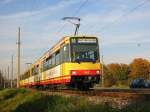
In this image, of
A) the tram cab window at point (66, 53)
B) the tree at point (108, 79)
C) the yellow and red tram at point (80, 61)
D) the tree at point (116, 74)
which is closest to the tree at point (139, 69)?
the tree at point (116, 74)

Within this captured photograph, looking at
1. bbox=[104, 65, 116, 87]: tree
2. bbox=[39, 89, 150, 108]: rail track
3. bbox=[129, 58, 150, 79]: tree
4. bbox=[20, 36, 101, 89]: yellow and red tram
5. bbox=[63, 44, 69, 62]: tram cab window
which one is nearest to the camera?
bbox=[39, 89, 150, 108]: rail track

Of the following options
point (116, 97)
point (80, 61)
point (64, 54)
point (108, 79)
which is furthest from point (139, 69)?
point (116, 97)

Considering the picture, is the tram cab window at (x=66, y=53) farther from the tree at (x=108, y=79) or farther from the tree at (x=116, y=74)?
the tree at (x=108, y=79)

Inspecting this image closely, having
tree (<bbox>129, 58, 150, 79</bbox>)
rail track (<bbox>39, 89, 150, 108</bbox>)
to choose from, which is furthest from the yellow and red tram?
tree (<bbox>129, 58, 150, 79</bbox>)

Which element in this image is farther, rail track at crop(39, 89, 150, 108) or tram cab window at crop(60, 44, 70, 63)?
tram cab window at crop(60, 44, 70, 63)

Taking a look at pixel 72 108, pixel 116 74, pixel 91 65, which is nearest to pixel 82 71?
pixel 91 65

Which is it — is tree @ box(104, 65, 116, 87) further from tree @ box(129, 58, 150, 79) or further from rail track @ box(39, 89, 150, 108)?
rail track @ box(39, 89, 150, 108)

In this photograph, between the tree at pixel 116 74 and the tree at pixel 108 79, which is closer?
the tree at pixel 108 79

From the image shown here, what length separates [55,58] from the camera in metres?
30.5

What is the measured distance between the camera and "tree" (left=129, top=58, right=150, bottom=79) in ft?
315

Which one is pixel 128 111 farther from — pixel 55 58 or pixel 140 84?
pixel 140 84

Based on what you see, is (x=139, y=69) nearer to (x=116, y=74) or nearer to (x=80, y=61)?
(x=116, y=74)

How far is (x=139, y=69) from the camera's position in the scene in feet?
322

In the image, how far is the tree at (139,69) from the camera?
96.0 m
